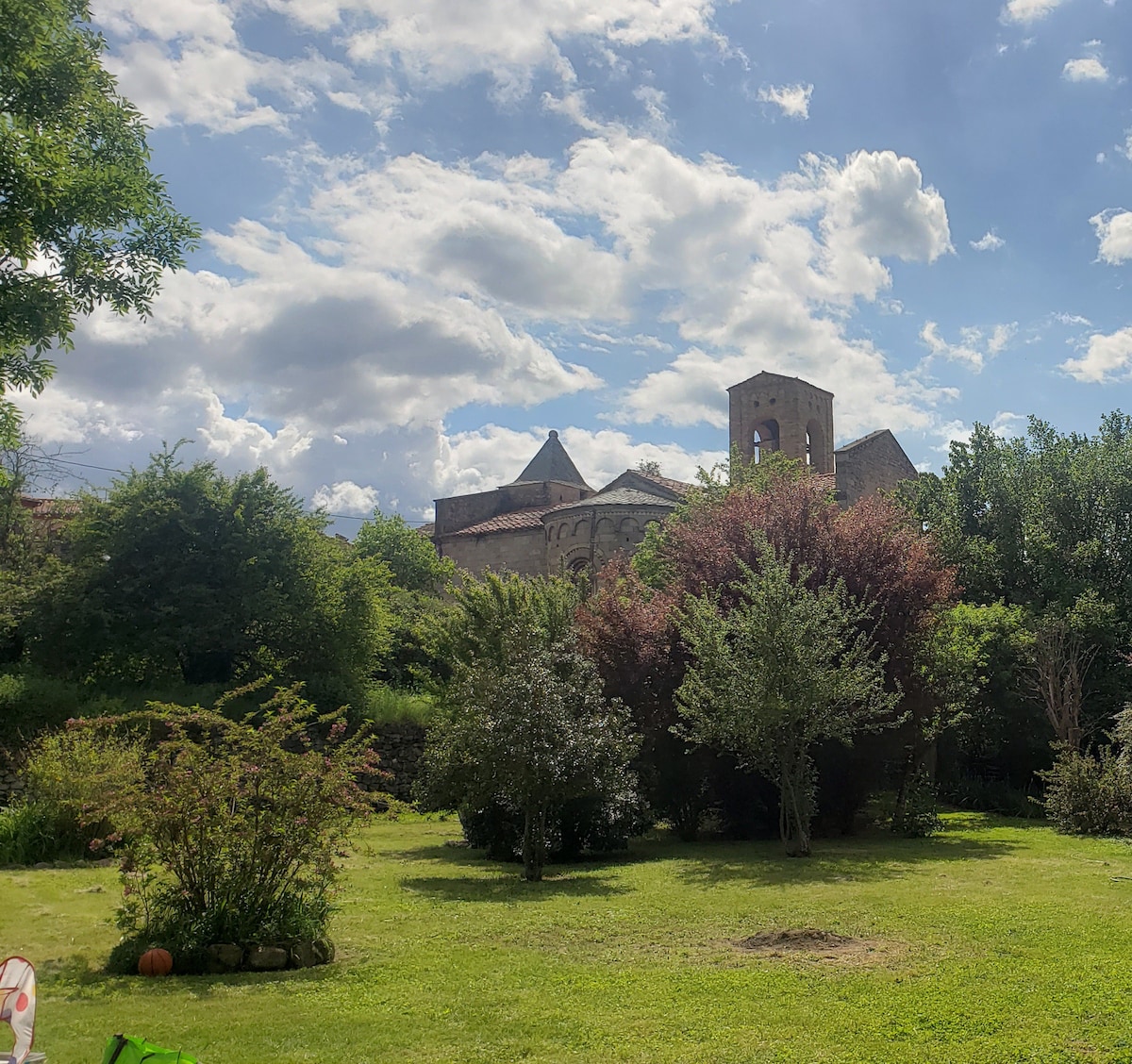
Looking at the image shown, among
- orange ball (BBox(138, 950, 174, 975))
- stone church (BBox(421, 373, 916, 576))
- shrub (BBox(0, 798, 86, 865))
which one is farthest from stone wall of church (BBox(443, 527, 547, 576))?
orange ball (BBox(138, 950, 174, 975))

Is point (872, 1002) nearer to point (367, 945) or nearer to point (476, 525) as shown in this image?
point (367, 945)

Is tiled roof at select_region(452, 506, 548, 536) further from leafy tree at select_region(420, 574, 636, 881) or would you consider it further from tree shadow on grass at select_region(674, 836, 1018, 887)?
tree shadow on grass at select_region(674, 836, 1018, 887)

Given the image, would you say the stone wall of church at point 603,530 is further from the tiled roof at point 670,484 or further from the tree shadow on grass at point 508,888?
the tree shadow on grass at point 508,888

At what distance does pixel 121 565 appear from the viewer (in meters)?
22.5

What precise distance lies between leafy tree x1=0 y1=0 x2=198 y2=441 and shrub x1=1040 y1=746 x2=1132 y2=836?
1749cm

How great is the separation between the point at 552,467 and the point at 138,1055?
48.9 m

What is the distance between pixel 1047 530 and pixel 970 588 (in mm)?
2969

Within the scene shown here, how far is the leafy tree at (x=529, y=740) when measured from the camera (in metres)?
13.5

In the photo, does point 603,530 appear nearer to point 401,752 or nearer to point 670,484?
point 670,484

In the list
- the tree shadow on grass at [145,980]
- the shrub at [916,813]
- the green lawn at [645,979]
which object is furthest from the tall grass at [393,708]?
the tree shadow on grass at [145,980]

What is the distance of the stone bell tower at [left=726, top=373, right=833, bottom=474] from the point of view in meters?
42.2

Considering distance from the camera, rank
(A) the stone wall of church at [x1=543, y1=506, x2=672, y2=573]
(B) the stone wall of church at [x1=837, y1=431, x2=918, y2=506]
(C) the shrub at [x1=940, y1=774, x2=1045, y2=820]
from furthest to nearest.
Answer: (B) the stone wall of church at [x1=837, y1=431, x2=918, y2=506] → (A) the stone wall of church at [x1=543, y1=506, x2=672, y2=573] → (C) the shrub at [x1=940, y1=774, x2=1045, y2=820]

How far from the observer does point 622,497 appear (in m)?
36.0

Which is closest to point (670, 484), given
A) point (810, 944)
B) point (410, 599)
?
point (410, 599)
